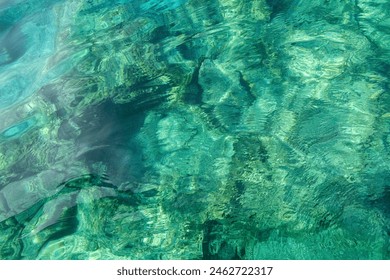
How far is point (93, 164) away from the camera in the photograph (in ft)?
10.2

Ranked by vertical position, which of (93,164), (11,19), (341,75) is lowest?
(341,75)

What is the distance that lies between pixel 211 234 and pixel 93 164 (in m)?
0.94

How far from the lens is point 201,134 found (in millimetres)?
3215

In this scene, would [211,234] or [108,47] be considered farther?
[108,47]

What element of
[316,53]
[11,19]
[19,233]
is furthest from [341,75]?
[11,19]

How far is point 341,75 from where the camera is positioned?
3467 millimetres

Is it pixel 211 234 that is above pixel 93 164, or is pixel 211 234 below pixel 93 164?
below

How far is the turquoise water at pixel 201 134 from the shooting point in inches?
105

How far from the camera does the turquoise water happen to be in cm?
266

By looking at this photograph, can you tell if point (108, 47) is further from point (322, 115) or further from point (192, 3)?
point (322, 115)

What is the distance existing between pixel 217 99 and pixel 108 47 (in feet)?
3.91

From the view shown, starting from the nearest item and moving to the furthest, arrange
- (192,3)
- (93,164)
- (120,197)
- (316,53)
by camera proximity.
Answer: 1. (120,197)
2. (93,164)
3. (316,53)
4. (192,3)
